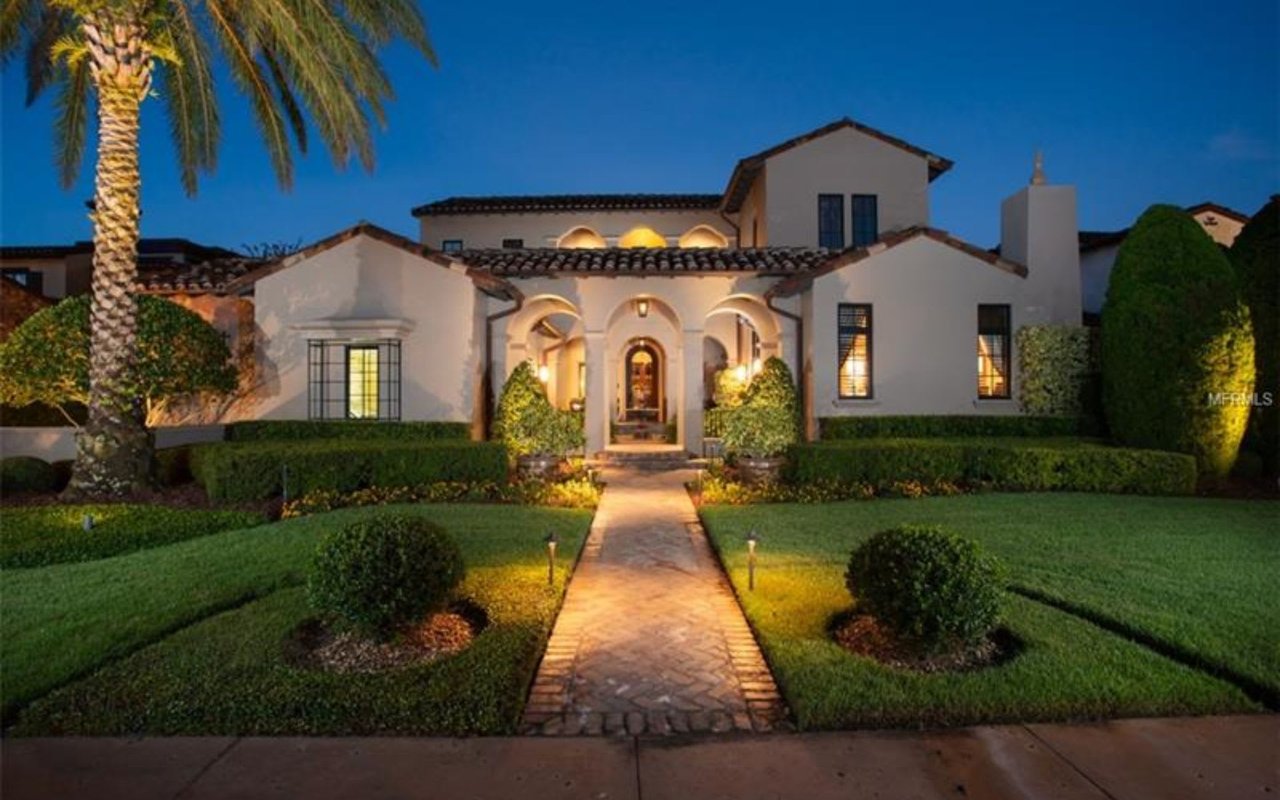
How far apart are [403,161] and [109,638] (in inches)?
3750

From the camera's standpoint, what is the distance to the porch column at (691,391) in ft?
57.9

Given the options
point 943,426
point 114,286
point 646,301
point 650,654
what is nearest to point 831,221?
point 646,301

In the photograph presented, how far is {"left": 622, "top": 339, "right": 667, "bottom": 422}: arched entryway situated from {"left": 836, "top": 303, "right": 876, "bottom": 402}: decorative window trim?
13.1m

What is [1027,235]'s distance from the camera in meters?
16.7

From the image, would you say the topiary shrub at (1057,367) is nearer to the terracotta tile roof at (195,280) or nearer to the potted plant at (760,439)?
the potted plant at (760,439)

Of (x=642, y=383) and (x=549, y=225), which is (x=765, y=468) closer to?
(x=549, y=225)

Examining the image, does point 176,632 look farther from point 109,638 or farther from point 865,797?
point 865,797

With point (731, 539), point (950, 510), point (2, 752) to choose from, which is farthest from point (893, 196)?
point (2, 752)

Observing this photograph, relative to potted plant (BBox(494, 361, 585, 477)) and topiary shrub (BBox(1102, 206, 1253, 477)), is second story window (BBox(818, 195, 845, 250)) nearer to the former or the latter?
topiary shrub (BBox(1102, 206, 1253, 477))

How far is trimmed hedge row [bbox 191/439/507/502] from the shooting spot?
39.0 ft

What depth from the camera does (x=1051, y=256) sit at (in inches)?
659

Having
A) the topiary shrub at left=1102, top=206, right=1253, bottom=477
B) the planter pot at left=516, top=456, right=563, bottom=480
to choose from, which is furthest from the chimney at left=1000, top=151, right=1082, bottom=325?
the planter pot at left=516, top=456, right=563, bottom=480

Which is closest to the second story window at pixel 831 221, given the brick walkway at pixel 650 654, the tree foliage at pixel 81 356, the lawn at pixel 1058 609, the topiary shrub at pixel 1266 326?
the topiary shrub at pixel 1266 326

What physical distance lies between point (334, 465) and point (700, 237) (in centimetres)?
1706
